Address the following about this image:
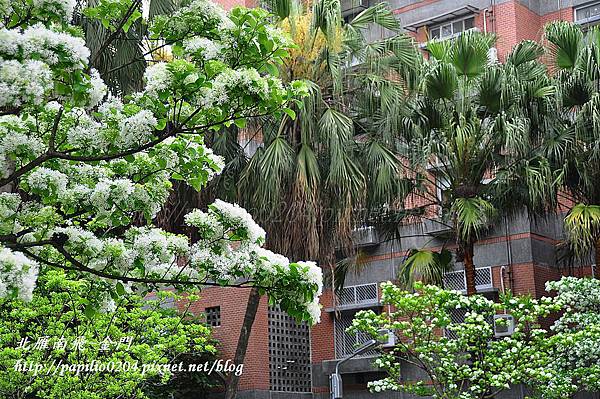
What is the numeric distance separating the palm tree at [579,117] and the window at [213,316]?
33.1 ft

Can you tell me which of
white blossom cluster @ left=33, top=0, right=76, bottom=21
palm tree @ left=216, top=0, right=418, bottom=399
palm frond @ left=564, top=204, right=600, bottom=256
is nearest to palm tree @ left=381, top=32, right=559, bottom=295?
palm frond @ left=564, top=204, right=600, bottom=256

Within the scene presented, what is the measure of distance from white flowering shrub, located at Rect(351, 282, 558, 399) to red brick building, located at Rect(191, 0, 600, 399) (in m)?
6.17

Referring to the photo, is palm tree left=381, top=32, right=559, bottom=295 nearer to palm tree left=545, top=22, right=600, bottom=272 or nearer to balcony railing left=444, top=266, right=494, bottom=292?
palm tree left=545, top=22, right=600, bottom=272

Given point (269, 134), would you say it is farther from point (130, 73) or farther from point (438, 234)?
point (438, 234)

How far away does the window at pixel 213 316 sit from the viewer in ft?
85.3

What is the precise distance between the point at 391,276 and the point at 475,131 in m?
8.48

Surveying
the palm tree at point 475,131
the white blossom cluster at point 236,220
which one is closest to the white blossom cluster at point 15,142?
Result: the white blossom cluster at point 236,220

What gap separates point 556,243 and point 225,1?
11742mm

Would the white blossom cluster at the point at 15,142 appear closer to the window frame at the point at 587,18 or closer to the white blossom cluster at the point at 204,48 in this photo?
the white blossom cluster at the point at 204,48

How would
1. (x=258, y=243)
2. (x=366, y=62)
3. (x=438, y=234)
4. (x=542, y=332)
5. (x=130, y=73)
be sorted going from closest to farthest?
(x=258, y=243), (x=130, y=73), (x=542, y=332), (x=366, y=62), (x=438, y=234)

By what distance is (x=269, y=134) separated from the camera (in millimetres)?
17703

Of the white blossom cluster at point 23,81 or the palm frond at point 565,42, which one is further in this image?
the palm frond at point 565,42

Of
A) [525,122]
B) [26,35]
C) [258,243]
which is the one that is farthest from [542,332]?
[26,35]

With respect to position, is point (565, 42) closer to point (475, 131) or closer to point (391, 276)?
point (475, 131)
